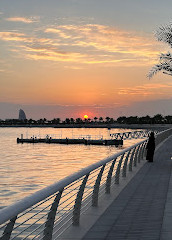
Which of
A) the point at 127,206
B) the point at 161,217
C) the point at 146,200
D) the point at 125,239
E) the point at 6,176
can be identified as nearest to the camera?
the point at 125,239

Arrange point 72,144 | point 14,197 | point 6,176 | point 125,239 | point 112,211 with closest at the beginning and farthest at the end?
1. point 125,239
2. point 112,211
3. point 14,197
4. point 6,176
5. point 72,144

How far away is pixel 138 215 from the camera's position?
8555mm

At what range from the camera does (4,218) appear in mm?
3580

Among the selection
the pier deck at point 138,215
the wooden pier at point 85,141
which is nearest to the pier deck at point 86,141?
the wooden pier at point 85,141

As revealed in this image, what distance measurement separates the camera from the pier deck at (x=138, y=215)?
699cm

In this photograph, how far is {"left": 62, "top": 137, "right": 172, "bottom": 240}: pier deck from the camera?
22.9 feet

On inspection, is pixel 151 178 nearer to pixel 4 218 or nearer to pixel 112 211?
pixel 112 211

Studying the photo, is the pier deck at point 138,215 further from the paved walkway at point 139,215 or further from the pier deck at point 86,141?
the pier deck at point 86,141

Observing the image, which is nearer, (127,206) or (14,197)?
(127,206)

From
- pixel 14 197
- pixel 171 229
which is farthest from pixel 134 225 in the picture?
pixel 14 197

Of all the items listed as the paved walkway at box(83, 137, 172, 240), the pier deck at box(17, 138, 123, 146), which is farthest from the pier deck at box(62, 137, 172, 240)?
the pier deck at box(17, 138, 123, 146)

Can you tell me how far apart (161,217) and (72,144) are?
377 feet

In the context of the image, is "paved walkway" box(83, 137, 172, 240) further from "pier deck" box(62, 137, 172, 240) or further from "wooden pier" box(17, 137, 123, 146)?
"wooden pier" box(17, 137, 123, 146)

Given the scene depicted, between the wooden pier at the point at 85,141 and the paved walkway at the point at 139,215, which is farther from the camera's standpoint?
the wooden pier at the point at 85,141
